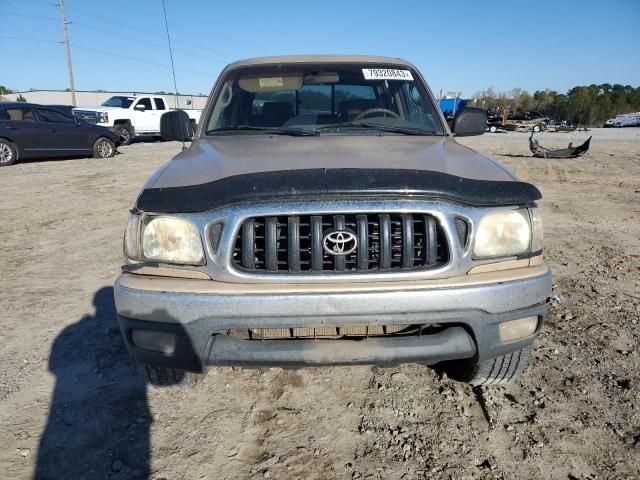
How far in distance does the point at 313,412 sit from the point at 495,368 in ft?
3.22

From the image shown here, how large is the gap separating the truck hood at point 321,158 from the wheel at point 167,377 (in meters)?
0.96

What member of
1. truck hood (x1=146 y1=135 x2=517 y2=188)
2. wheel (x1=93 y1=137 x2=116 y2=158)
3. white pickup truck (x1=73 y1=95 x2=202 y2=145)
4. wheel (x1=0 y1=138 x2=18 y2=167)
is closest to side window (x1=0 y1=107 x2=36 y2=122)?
wheel (x1=0 y1=138 x2=18 y2=167)

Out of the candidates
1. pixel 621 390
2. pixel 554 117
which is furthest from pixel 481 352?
pixel 554 117

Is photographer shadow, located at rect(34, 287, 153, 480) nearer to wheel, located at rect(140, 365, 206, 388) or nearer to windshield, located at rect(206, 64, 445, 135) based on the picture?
wheel, located at rect(140, 365, 206, 388)

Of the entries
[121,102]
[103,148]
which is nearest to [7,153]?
[103,148]

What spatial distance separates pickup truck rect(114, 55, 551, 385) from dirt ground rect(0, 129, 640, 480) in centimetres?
48

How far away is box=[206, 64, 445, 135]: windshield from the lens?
3.28m

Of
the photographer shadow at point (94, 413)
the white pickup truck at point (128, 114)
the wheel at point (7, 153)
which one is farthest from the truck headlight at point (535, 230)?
the white pickup truck at point (128, 114)

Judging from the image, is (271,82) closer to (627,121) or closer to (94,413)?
(94,413)

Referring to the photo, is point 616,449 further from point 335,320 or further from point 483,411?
point 335,320

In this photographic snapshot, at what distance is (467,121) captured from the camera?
344cm

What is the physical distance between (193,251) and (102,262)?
3.22 m

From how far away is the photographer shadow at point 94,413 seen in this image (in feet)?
6.57

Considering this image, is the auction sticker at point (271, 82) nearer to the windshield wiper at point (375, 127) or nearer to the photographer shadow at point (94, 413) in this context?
the windshield wiper at point (375, 127)
